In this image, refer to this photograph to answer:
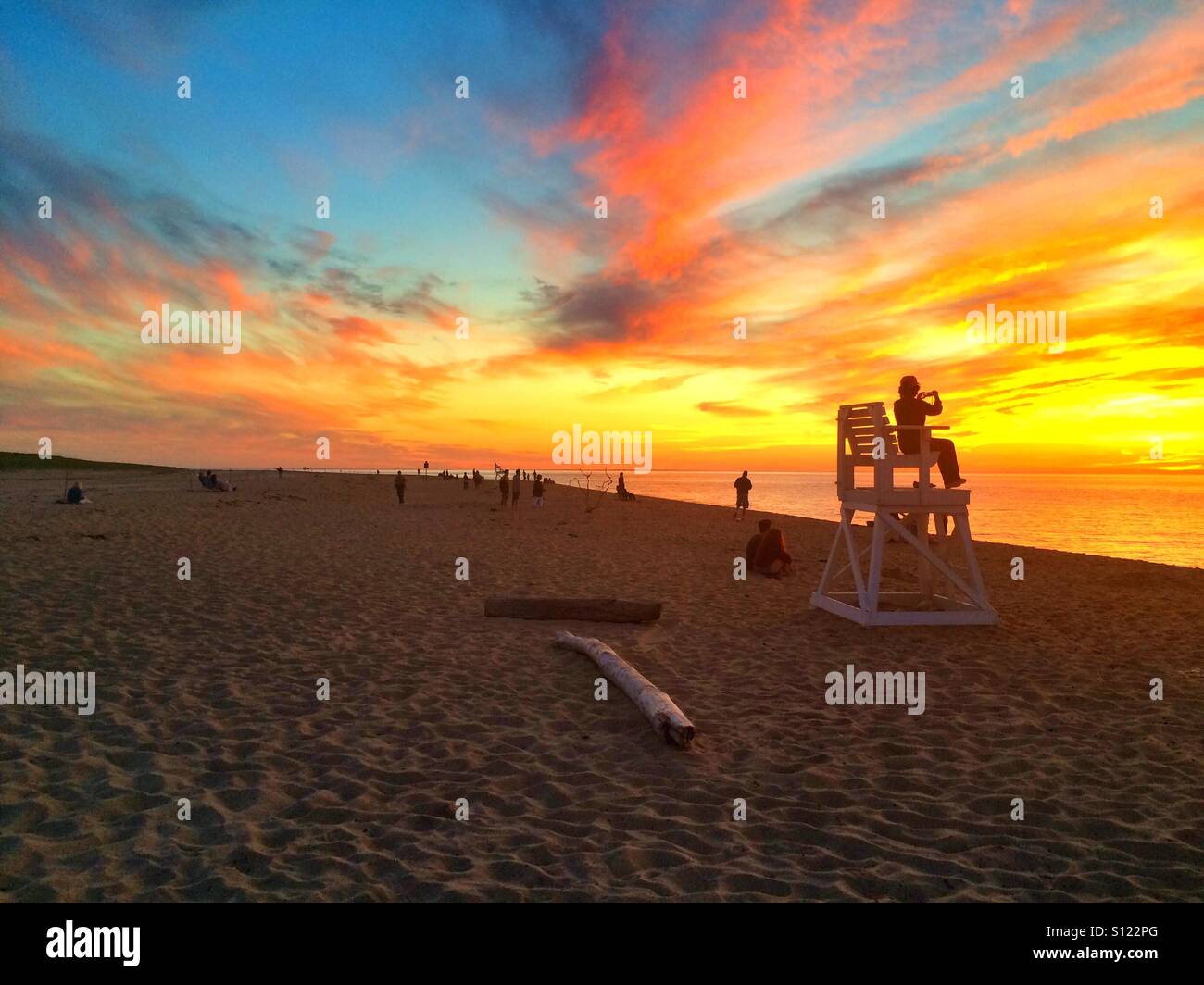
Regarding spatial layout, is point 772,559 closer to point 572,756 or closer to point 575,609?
point 575,609

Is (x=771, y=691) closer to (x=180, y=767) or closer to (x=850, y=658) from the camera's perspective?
(x=850, y=658)

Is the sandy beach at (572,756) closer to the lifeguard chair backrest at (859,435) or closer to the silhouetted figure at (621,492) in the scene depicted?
the lifeguard chair backrest at (859,435)

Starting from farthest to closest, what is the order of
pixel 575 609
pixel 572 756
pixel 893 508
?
pixel 575 609 < pixel 893 508 < pixel 572 756

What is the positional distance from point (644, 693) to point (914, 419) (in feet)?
21.6

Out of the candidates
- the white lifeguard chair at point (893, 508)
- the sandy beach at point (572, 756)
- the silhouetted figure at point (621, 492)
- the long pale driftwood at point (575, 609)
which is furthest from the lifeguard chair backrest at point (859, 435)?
the silhouetted figure at point (621, 492)

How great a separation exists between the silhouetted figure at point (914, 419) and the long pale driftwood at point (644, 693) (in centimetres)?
567

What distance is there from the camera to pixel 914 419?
1076 centimetres

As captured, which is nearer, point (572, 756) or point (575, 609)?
point (572, 756)

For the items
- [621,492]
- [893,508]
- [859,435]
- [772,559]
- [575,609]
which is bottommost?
[575,609]

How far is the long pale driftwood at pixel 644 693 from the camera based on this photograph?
600cm

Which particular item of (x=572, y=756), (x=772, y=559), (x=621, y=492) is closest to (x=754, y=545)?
(x=772, y=559)

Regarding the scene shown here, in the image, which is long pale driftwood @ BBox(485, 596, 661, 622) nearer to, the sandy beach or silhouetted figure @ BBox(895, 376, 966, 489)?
the sandy beach
